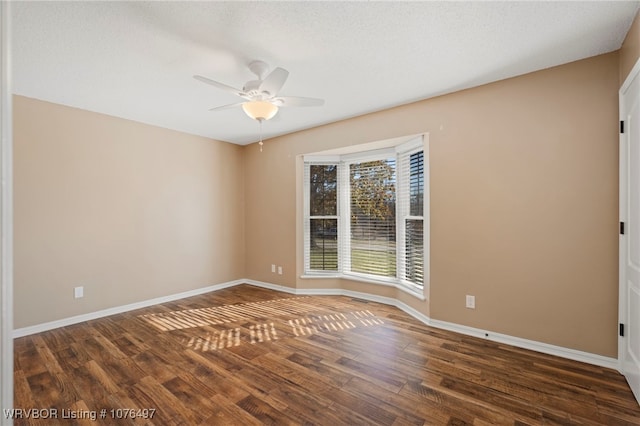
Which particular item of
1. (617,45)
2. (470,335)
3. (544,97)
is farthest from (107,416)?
(617,45)

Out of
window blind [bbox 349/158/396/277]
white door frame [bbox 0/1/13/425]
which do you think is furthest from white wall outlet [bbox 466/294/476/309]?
white door frame [bbox 0/1/13/425]

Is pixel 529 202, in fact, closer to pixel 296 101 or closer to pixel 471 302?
pixel 471 302

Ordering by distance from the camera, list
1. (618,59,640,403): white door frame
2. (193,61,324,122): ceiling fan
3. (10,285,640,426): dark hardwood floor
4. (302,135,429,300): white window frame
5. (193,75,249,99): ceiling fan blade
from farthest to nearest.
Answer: (302,135,429,300): white window frame → (193,61,324,122): ceiling fan → (618,59,640,403): white door frame → (193,75,249,99): ceiling fan blade → (10,285,640,426): dark hardwood floor

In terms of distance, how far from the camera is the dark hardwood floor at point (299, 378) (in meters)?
1.81

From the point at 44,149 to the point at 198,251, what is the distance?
7.28 ft

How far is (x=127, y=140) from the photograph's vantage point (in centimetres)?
381

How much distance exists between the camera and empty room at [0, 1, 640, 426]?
1880mm

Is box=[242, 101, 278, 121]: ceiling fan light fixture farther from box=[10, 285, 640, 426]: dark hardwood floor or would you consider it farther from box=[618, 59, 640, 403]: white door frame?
box=[618, 59, 640, 403]: white door frame

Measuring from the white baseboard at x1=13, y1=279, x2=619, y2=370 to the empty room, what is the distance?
18mm

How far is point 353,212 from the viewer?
4441mm

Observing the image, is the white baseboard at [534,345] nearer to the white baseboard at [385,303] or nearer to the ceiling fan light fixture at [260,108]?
the white baseboard at [385,303]

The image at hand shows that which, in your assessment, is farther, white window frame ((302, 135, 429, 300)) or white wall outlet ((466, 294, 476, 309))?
white window frame ((302, 135, 429, 300))

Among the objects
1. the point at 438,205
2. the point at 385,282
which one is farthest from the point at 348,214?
the point at 438,205

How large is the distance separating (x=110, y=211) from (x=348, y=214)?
3170 mm
